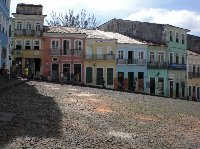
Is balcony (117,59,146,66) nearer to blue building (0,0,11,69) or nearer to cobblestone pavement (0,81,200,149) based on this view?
blue building (0,0,11,69)

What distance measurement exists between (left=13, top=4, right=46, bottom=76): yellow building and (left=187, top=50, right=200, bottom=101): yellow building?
2218cm

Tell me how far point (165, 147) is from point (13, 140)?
4.16 metres

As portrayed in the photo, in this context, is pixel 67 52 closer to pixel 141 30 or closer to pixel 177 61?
pixel 141 30

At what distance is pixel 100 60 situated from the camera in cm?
4862

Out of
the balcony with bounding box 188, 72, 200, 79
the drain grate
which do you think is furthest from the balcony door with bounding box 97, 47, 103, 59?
the drain grate

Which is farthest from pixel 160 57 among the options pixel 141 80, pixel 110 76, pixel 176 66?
pixel 110 76

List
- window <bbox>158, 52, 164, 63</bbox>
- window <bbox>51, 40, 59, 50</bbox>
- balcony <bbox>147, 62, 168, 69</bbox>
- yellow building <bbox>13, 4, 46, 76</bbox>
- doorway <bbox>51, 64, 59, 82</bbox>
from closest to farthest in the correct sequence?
doorway <bbox>51, 64, 59, 82</bbox>
yellow building <bbox>13, 4, 46, 76</bbox>
window <bbox>51, 40, 59, 50</bbox>
balcony <bbox>147, 62, 168, 69</bbox>
window <bbox>158, 52, 164, 63</bbox>

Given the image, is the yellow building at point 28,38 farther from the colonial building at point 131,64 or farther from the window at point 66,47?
the colonial building at point 131,64

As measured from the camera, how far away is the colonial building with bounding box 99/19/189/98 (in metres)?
54.4

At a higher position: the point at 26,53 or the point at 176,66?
the point at 26,53

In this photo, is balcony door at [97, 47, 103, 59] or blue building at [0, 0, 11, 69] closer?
blue building at [0, 0, 11, 69]

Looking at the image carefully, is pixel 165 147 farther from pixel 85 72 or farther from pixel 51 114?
pixel 85 72

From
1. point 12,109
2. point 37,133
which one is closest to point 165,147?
point 37,133

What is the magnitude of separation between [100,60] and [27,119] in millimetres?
36464
